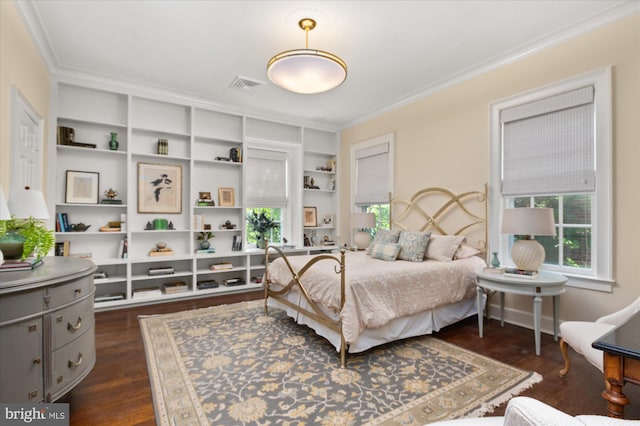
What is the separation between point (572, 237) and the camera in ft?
10.4

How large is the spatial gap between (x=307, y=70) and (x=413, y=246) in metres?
2.28

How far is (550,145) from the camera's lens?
10.6ft

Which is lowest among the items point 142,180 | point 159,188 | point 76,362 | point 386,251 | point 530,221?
point 76,362

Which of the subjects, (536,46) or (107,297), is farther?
(107,297)

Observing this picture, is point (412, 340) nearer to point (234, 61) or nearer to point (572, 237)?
point (572, 237)

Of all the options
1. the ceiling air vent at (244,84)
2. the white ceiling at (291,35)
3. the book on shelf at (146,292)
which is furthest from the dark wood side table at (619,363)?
the book on shelf at (146,292)

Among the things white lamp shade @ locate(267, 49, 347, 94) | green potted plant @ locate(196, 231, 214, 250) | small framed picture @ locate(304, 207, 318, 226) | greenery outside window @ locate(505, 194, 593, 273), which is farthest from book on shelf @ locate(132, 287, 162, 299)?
greenery outside window @ locate(505, 194, 593, 273)

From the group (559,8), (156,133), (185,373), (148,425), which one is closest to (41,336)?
(148,425)

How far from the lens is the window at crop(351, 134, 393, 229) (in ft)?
17.0

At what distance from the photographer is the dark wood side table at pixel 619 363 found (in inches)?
47.6

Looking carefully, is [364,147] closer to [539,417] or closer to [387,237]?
[387,237]

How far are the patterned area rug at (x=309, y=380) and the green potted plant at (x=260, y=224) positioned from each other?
2.38 metres

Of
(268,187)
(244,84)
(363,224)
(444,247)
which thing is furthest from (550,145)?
(268,187)

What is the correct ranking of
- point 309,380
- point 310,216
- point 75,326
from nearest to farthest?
point 75,326 < point 309,380 < point 310,216
